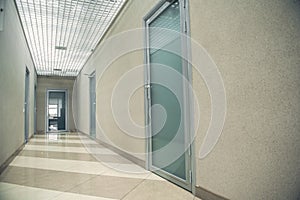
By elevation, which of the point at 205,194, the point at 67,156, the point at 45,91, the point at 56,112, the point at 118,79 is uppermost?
A: the point at 45,91

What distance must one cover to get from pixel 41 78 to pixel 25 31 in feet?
23.9

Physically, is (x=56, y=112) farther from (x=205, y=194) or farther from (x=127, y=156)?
(x=205, y=194)

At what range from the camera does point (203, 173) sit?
2027mm

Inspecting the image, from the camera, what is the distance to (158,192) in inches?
88.4

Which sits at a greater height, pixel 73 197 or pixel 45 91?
pixel 45 91

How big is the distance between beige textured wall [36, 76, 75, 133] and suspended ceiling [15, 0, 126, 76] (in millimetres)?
4244

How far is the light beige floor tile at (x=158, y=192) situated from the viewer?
6.86ft

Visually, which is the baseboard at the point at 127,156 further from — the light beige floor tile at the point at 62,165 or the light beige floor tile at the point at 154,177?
the light beige floor tile at the point at 62,165

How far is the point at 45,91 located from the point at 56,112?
399cm

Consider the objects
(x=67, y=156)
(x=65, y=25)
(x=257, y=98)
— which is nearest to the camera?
(x=257, y=98)

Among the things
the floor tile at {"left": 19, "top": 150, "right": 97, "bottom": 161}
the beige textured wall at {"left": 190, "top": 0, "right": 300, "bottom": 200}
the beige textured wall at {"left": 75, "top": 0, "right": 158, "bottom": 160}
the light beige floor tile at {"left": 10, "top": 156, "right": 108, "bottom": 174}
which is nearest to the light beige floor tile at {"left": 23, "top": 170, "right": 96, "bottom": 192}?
the light beige floor tile at {"left": 10, "top": 156, "right": 108, "bottom": 174}

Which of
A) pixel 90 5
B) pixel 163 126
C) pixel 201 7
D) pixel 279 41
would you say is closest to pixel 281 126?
pixel 279 41

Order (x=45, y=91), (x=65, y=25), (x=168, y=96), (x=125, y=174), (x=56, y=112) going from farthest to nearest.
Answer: (x=56, y=112) < (x=45, y=91) < (x=65, y=25) < (x=125, y=174) < (x=168, y=96)

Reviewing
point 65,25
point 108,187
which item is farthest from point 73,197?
point 65,25
